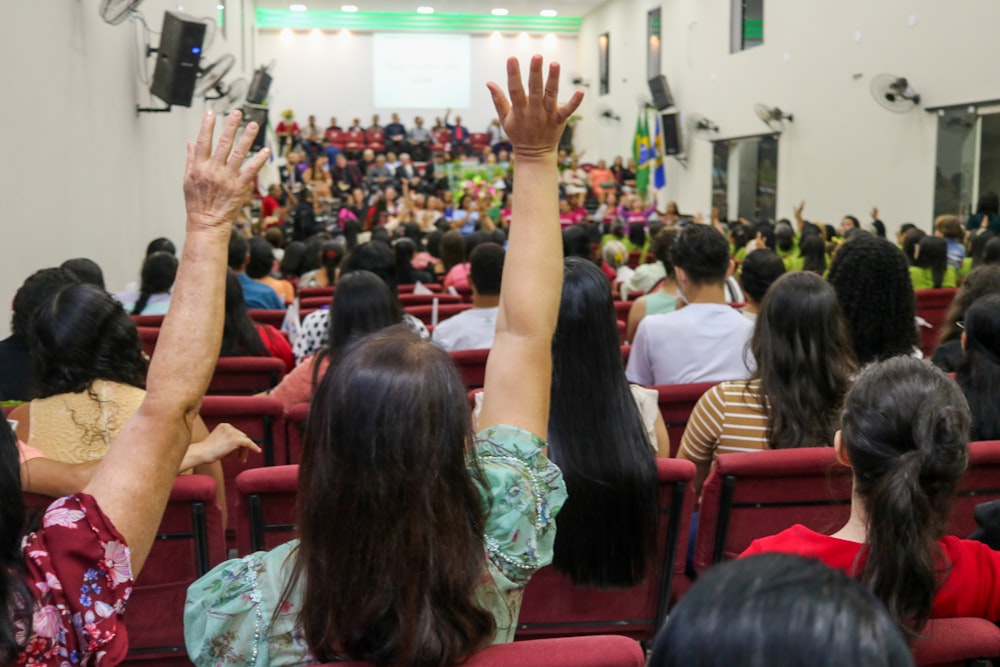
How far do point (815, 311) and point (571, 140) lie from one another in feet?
73.6

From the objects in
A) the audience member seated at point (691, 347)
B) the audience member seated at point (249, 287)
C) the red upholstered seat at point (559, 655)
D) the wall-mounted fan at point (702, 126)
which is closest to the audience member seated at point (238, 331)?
the audience member seated at point (691, 347)

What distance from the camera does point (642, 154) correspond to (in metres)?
19.1

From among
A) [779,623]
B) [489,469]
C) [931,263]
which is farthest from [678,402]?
[931,263]

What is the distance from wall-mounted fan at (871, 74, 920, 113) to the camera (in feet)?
34.9

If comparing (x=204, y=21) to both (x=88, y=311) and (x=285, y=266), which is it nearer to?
(x=285, y=266)

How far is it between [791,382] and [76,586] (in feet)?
6.49

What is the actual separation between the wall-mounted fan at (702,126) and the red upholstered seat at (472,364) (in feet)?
44.5

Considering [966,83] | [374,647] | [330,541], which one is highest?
[966,83]

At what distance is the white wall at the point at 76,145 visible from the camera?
5.82m

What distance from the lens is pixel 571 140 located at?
24562mm

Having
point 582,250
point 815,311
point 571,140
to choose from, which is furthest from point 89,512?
point 571,140

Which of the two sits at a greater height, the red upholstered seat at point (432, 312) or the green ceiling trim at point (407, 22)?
the green ceiling trim at point (407, 22)

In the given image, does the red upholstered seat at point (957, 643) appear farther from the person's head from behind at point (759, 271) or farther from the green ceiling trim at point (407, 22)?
the green ceiling trim at point (407, 22)

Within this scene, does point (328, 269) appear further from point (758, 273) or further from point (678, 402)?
point (678, 402)
